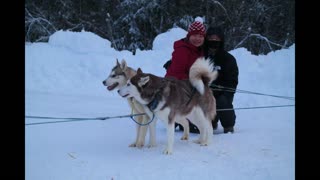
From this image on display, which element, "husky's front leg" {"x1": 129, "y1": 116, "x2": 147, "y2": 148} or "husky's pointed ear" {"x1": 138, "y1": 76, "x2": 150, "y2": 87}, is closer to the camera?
"husky's pointed ear" {"x1": 138, "y1": 76, "x2": 150, "y2": 87}

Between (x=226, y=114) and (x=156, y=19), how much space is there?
10980 millimetres

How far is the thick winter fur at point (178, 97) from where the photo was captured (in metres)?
4.55

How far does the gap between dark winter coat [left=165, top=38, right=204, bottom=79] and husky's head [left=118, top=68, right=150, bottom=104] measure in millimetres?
1015

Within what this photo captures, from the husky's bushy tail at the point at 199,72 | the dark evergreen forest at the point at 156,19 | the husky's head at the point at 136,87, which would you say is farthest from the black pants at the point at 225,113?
the dark evergreen forest at the point at 156,19

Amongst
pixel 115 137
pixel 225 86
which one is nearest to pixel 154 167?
pixel 115 137

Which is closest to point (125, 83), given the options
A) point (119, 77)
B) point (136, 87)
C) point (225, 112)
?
point (119, 77)

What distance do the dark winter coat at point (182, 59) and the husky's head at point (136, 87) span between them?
3.33ft

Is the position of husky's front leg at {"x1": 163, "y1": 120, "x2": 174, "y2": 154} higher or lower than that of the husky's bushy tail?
lower

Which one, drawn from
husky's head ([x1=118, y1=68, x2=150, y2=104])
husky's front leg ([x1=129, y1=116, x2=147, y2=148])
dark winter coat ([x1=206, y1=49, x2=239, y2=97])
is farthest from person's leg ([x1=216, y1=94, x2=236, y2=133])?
husky's head ([x1=118, y1=68, x2=150, y2=104])

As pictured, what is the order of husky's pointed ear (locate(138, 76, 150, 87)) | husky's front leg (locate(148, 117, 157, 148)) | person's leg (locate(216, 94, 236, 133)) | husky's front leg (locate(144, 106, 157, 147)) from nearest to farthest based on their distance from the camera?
1. husky's pointed ear (locate(138, 76, 150, 87))
2. husky's front leg (locate(144, 106, 157, 147))
3. husky's front leg (locate(148, 117, 157, 148))
4. person's leg (locate(216, 94, 236, 133))

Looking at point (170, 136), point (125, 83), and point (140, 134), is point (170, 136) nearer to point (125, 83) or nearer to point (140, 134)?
point (140, 134)

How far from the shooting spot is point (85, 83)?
357 inches

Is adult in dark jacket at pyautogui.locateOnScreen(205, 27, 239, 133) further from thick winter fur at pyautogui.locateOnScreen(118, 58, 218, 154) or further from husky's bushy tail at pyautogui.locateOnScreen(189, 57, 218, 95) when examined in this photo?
husky's bushy tail at pyautogui.locateOnScreen(189, 57, 218, 95)

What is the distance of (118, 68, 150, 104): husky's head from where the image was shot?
14.9 ft
